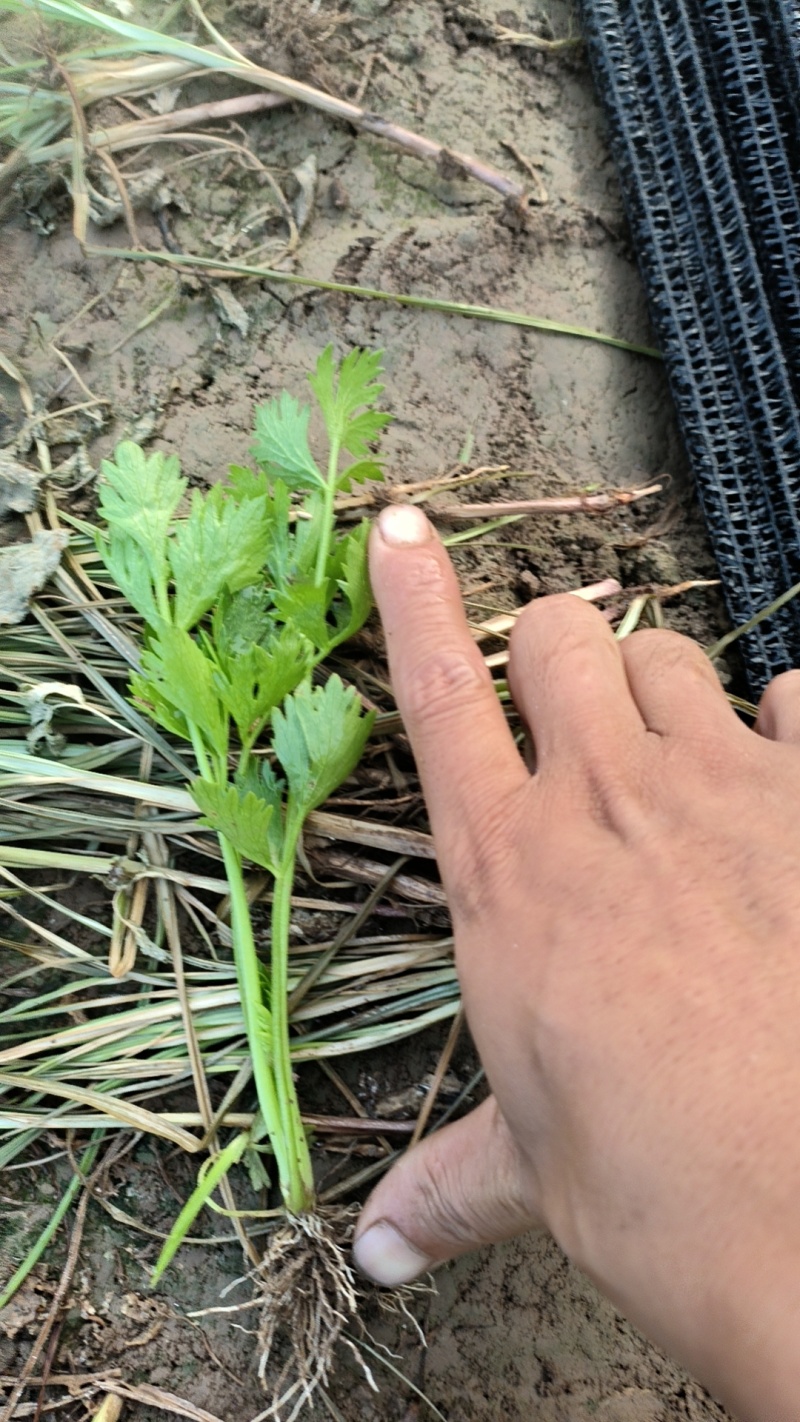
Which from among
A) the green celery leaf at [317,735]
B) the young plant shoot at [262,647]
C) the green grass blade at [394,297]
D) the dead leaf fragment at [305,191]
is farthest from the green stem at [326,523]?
the dead leaf fragment at [305,191]

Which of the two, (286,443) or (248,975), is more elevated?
(286,443)

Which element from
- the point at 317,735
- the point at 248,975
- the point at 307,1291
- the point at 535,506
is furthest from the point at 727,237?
the point at 307,1291

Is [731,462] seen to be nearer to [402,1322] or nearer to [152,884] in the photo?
[152,884]

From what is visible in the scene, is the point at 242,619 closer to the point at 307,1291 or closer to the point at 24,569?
the point at 24,569

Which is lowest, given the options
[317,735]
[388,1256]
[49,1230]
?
[49,1230]

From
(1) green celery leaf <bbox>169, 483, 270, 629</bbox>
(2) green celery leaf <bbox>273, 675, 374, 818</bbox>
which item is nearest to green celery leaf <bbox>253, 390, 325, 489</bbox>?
(1) green celery leaf <bbox>169, 483, 270, 629</bbox>

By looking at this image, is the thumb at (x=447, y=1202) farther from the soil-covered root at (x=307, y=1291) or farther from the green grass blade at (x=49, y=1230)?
the green grass blade at (x=49, y=1230)

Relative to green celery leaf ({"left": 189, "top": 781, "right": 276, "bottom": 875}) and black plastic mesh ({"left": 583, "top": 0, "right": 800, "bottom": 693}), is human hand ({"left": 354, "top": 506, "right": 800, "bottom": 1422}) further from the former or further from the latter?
black plastic mesh ({"left": 583, "top": 0, "right": 800, "bottom": 693})
